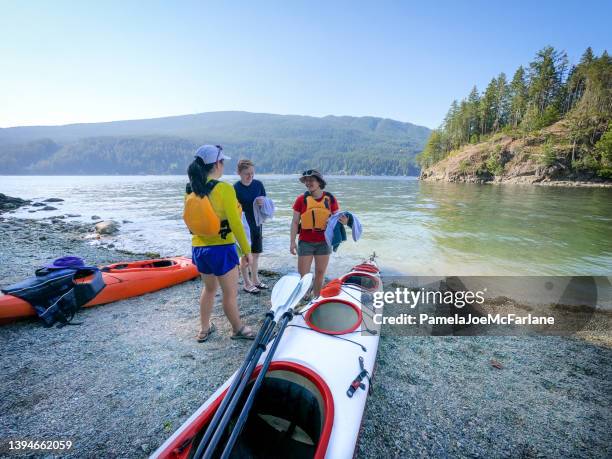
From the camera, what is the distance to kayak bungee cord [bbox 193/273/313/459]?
5.66ft

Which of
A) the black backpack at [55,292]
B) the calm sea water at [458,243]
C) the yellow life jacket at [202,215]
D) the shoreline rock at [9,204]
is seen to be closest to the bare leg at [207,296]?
the yellow life jacket at [202,215]

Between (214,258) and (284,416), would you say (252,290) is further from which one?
(284,416)

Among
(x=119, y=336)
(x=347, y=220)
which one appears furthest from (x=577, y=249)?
(x=119, y=336)

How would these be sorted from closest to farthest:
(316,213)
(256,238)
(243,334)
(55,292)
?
(243,334), (316,213), (55,292), (256,238)

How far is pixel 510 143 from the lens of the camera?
185 feet

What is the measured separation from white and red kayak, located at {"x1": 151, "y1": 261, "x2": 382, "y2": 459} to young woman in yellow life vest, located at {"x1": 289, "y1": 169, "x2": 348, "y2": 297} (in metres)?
1.60

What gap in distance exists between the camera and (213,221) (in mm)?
3086

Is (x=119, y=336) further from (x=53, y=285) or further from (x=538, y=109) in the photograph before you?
(x=538, y=109)

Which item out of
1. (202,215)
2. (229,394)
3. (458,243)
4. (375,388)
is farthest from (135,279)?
(458,243)

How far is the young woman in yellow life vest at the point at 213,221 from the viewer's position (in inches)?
120

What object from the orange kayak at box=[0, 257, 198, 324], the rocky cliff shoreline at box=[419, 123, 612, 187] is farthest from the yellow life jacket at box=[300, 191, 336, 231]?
the rocky cliff shoreline at box=[419, 123, 612, 187]

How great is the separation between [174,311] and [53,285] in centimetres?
192

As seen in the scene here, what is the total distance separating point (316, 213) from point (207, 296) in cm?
201

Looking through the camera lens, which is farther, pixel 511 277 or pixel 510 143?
pixel 510 143
